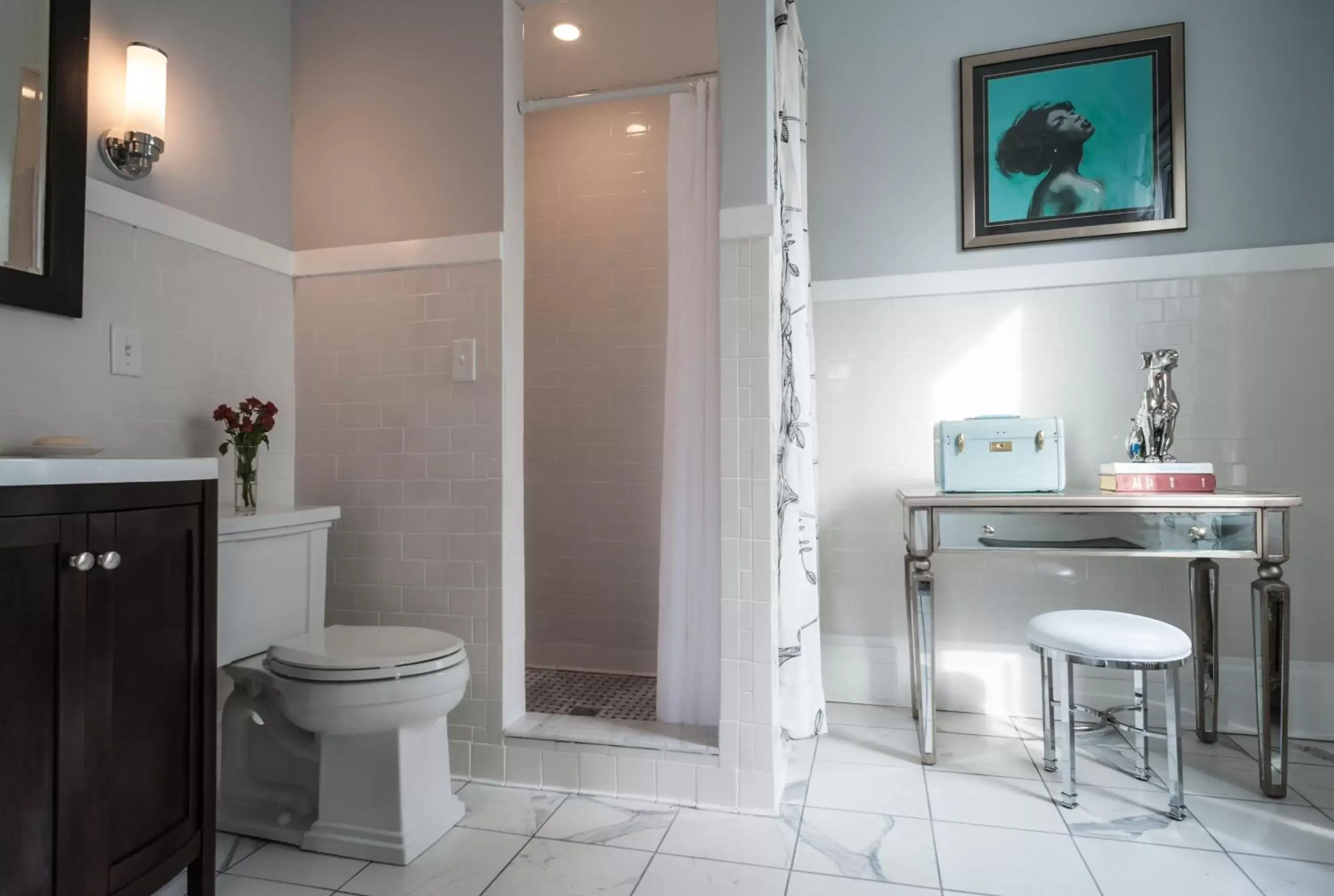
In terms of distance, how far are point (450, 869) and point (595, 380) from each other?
2.00m

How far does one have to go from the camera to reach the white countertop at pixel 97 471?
1.20m

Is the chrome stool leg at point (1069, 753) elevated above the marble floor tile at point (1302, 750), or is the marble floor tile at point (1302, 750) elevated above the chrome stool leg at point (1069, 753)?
the chrome stool leg at point (1069, 753)

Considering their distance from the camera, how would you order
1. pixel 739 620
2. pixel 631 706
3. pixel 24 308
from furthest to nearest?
pixel 631 706 → pixel 739 620 → pixel 24 308

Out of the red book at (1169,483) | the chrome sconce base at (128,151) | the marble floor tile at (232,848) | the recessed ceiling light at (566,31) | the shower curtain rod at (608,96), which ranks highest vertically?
the recessed ceiling light at (566,31)

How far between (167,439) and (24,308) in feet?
1.52

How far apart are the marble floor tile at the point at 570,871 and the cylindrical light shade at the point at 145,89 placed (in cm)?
200

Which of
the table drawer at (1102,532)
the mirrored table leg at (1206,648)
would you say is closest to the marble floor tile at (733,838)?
the table drawer at (1102,532)

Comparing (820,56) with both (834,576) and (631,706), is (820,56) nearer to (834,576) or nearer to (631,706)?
(834,576)

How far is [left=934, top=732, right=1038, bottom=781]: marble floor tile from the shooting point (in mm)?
2227

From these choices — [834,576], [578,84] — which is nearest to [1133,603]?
[834,576]

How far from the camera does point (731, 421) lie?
2039 millimetres

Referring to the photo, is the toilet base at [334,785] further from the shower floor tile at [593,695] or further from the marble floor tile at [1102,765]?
the marble floor tile at [1102,765]

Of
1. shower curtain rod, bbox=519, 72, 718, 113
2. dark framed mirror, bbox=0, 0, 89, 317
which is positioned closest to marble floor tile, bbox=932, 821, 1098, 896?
shower curtain rod, bbox=519, 72, 718, 113

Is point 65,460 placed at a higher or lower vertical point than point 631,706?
higher
